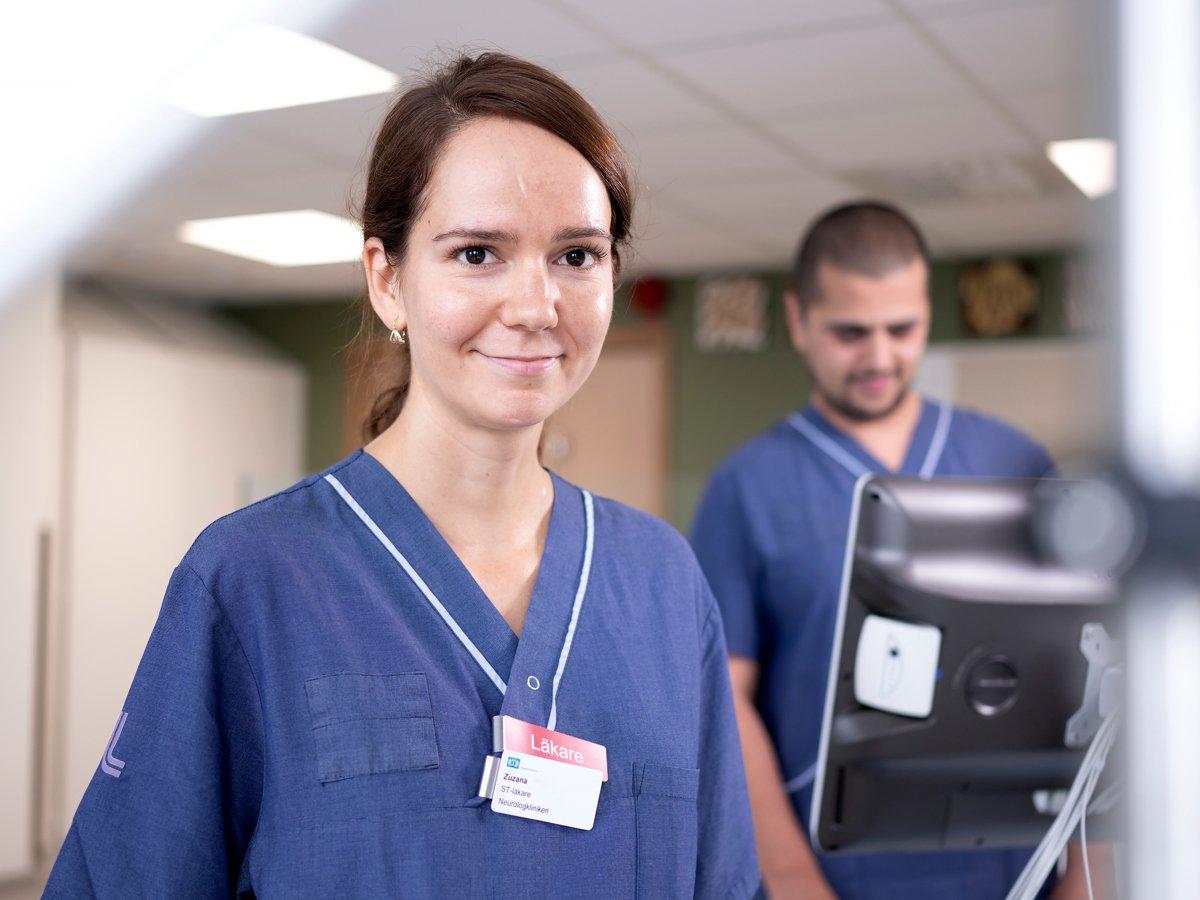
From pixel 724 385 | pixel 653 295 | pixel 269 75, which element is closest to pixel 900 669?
pixel 269 75

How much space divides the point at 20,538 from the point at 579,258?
3.47 m

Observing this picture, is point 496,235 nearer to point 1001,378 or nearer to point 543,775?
point 543,775

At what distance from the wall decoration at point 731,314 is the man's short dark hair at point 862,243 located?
150 inches

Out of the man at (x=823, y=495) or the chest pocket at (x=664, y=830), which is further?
the man at (x=823, y=495)

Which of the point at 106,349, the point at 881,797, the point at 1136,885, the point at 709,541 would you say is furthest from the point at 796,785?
the point at 106,349

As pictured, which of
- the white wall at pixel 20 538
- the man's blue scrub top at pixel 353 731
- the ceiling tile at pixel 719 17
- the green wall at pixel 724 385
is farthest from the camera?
the green wall at pixel 724 385

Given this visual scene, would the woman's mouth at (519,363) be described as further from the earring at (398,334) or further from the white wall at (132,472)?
the white wall at (132,472)

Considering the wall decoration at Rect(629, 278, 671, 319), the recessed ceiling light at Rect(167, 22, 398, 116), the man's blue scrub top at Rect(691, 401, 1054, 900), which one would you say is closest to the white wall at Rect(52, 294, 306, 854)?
the wall decoration at Rect(629, 278, 671, 319)

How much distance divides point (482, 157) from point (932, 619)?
1.86 ft

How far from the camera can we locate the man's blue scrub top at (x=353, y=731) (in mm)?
908

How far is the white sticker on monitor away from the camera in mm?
1113

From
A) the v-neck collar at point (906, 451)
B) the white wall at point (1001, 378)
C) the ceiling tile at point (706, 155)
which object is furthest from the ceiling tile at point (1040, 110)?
the white wall at point (1001, 378)

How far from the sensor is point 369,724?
0.93 meters

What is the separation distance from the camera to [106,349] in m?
5.50
